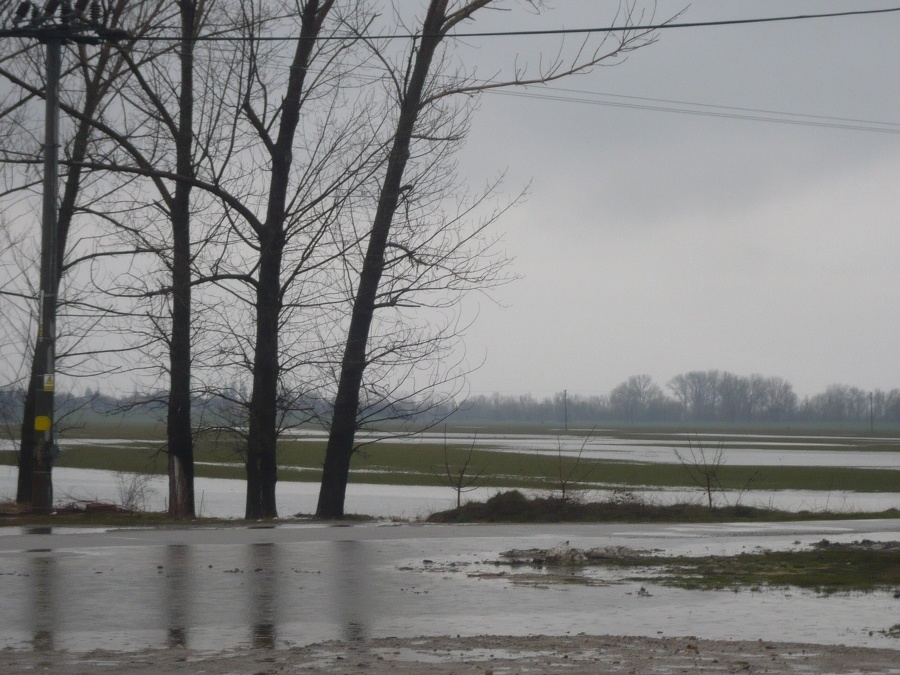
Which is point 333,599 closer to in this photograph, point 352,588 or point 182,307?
point 352,588

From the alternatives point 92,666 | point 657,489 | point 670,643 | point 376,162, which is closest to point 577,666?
point 670,643

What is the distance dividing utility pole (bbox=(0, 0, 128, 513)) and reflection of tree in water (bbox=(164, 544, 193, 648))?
4324mm

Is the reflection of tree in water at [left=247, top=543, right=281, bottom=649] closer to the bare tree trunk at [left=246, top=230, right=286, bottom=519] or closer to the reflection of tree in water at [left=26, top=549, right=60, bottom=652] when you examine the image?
the reflection of tree in water at [left=26, top=549, right=60, bottom=652]

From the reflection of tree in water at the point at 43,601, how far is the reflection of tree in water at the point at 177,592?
88 centimetres

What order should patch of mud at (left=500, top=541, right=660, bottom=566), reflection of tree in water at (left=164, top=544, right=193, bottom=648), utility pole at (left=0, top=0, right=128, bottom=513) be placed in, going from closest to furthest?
reflection of tree in water at (left=164, top=544, right=193, bottom=648), patch of mud at (left=500, top=541, right=660, bottom=566), utility pole at (left=0, top=0, right=128, bottom=513)

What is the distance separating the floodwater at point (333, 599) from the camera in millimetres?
8961

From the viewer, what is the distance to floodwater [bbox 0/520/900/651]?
353 inches

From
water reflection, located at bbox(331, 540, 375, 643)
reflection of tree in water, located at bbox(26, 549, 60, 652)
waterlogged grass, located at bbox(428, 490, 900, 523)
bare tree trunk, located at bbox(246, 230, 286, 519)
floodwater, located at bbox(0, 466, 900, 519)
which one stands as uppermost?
bare tree trunk, located at bbox(246, 230, 286, 519)

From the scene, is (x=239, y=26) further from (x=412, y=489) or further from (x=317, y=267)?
(x=412, y=489)

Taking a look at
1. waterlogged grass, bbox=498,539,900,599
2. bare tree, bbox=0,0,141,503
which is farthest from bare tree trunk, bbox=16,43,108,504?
waterlogged grass, bbox=498,539,900,599

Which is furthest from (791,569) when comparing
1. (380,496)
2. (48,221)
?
(380,496)

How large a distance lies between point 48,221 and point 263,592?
31.7 feet

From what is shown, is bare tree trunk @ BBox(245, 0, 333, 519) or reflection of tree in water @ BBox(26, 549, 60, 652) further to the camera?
bare tree trunk @ BBox(245, 0, 333, 519)

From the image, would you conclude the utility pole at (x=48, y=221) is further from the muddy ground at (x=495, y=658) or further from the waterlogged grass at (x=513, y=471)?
the waterlogged grass at (x=513, y=471)
